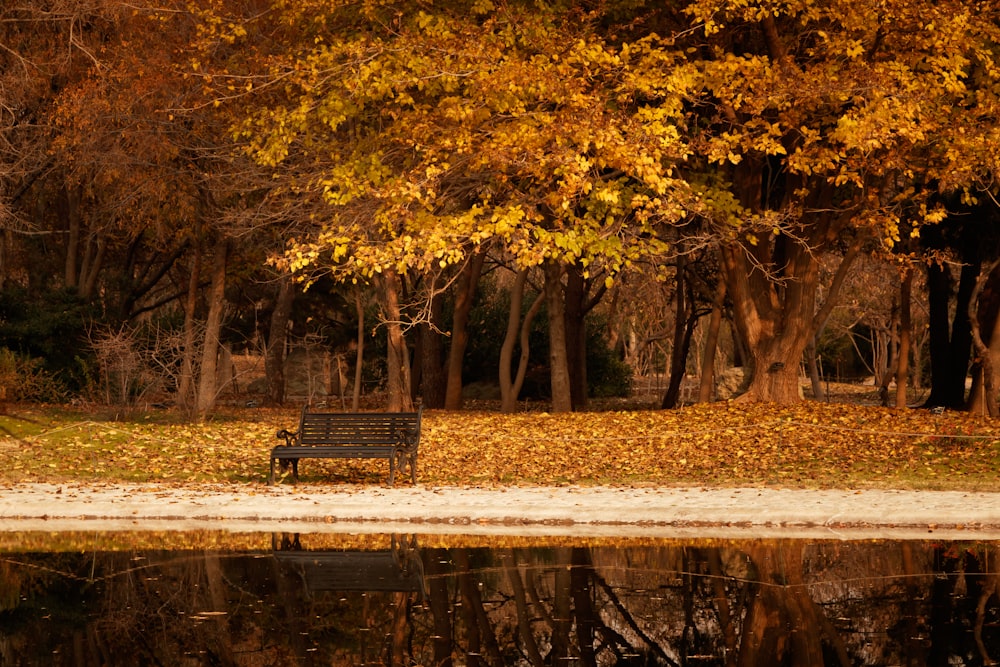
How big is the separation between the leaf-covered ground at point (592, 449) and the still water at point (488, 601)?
4403mm

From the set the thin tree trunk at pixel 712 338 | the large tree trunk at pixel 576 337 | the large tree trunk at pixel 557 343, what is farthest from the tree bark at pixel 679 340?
the large tree trunk at pixel 557 343

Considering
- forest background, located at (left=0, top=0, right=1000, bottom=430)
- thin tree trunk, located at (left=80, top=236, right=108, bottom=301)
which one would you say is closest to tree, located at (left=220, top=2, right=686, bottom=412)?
forest background, located at (left=0, top=0, right=1000, bottom=430)

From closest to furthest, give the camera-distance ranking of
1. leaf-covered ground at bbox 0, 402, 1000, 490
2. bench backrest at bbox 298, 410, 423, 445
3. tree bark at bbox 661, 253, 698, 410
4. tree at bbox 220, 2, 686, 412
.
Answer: bench backrest at bbox 298, 410, 423, 445 < leaf-covered ground at bbox 0, 402, 1000, 490 < tree at bbox 220, 2, 686, 412 < tree bark at bbox 661, 253, 698, 410

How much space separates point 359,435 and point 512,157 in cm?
479

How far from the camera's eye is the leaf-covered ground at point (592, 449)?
16031 millimetres

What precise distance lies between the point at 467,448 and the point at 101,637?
35.9 feet

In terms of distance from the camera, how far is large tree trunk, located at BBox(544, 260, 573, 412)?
24.9 m

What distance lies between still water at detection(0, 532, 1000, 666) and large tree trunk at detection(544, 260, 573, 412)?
1338 cm

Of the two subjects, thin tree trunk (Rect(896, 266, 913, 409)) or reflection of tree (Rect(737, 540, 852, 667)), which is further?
thin tree trunk (Rect(896, 266, 913, 409))

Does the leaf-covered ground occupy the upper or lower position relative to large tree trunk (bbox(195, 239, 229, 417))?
lower

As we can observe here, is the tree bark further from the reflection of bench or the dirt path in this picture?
the reflection of bench

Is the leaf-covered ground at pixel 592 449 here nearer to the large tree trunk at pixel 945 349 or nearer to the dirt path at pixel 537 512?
the dirt path at pixel 537 512

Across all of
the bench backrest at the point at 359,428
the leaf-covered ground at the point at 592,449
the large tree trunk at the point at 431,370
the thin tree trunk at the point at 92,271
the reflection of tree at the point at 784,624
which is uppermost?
the thin tree trunk at the point at 92,271

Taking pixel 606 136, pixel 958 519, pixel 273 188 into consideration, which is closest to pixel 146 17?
pixel 273 188
